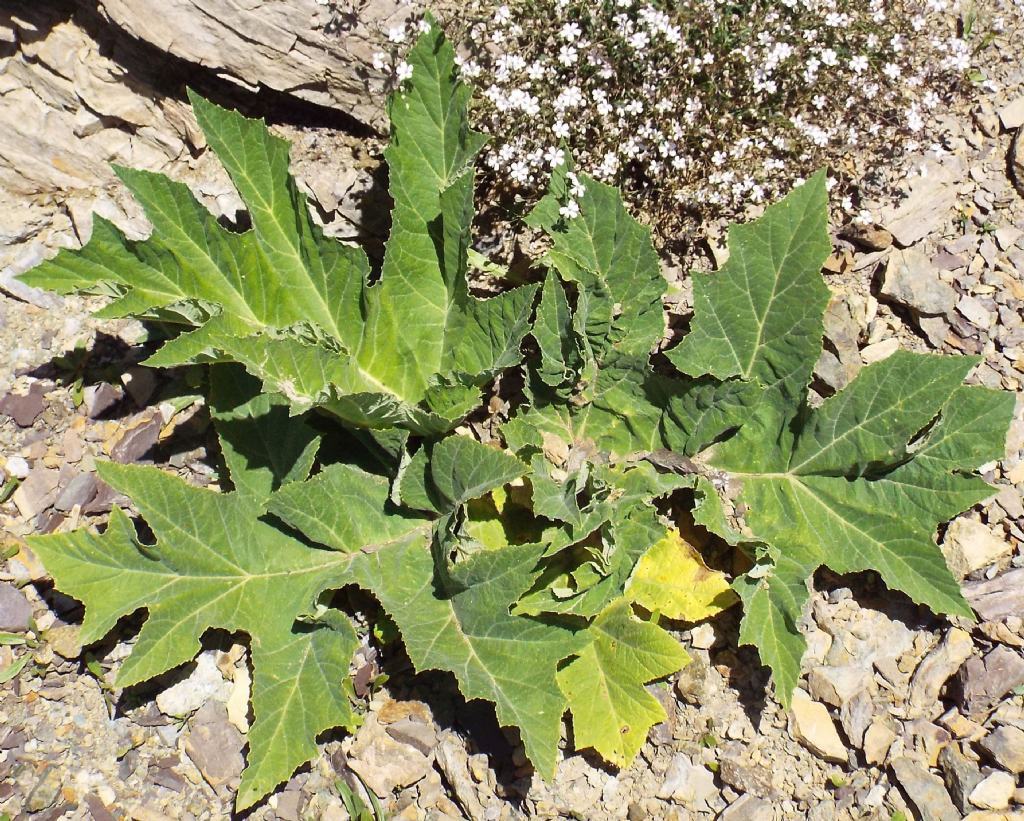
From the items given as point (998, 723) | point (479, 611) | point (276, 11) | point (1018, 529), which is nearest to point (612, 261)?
point (479, 611)

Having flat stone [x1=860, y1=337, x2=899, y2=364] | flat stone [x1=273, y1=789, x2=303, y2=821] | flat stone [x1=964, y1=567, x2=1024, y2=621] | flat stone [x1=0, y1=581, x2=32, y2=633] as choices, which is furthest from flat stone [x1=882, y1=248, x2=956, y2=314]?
flat stone [x1=0, y1=581, x2=32, y2=633]

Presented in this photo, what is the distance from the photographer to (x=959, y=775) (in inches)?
129

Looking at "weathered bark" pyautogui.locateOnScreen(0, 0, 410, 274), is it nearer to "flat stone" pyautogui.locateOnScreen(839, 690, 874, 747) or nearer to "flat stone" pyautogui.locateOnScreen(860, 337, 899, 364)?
"flat stone" pyautogui.locateOnScreen(860, 337, 899, 364)

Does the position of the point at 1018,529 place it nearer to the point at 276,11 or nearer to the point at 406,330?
the point at 406,330

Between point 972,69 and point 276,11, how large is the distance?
3042mm

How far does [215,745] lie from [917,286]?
3485 mm

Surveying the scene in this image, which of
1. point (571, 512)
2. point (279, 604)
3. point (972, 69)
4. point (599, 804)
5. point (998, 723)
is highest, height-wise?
point (972, 69)

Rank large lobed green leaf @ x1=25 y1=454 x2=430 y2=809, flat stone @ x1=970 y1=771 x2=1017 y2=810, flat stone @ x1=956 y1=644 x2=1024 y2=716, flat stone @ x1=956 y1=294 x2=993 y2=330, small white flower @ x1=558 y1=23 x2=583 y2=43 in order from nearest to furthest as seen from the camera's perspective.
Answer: large lobed green leaf @ x1=25 y1=454 x2=430 y2=809 < flat stone @ x1=970 y1=771 x2=1017 y2=810 < flat stone @ x1=956 y1=644 x2=1024 y2=716 < small white flower @ x1=558 y1=23 x2=583 y2=43 < flat stone @ x1=956 y1=294 x2=993 y2=330

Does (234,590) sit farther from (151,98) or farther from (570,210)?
(151,98)

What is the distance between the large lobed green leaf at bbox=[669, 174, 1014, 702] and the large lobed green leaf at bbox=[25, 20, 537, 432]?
88 cm

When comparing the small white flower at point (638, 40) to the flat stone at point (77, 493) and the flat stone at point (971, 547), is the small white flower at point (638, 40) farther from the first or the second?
the flat stone at point (77, 493)

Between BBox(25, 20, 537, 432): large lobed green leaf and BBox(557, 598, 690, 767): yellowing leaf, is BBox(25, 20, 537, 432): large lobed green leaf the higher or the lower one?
the higher one

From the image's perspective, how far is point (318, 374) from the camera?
286 cm

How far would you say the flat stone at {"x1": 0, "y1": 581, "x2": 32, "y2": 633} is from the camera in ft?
11.4
